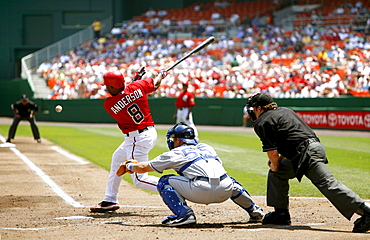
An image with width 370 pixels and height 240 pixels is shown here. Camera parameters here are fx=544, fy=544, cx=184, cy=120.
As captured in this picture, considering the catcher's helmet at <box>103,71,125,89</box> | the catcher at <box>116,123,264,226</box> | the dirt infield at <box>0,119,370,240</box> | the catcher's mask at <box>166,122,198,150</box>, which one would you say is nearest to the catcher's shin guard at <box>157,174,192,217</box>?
the catcher at <box>116,123,264,226</box>

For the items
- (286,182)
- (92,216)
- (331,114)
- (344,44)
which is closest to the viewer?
(286,182)

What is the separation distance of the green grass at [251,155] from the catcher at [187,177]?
2968 mm

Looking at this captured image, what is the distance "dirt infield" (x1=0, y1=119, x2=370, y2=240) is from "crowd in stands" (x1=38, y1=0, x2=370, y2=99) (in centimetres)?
1739

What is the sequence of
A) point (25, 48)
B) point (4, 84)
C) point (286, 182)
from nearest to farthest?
point (286, 182) → point (4, 84) → point (25, 48)

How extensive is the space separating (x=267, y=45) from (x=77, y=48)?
529 inches

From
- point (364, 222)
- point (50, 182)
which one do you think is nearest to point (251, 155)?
point (50, 182)

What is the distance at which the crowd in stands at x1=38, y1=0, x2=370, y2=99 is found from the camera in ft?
86.9

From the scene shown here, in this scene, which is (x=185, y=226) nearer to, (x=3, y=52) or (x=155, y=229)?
(x=155, y=229)

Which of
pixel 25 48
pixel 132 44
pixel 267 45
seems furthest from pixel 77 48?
pixel 267 45

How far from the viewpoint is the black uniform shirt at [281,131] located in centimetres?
602

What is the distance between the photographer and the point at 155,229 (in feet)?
19.8

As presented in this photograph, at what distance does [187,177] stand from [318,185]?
1.47 meters

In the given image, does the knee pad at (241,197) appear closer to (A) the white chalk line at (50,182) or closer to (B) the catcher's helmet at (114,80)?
(B) the catcher's helmet at (114,80)

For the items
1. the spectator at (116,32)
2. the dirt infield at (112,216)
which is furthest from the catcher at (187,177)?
the spectator at (116,32)
